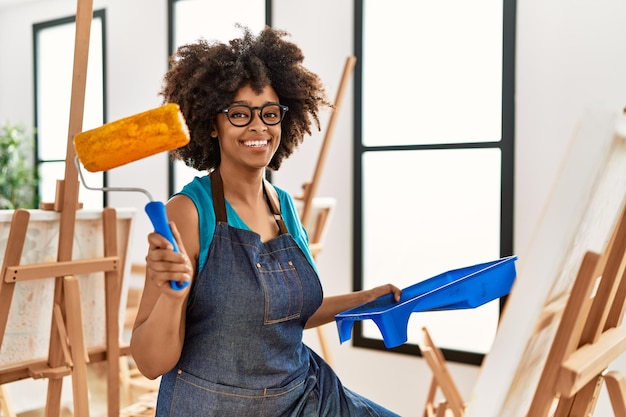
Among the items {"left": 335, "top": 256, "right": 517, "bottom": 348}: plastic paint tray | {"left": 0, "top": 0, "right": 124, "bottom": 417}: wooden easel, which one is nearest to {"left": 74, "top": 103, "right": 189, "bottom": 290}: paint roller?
{"left": 335, "top": 256, "right": 517, "bottom": 348}: plastic paint tray

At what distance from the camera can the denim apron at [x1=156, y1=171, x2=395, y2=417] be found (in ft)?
4.80

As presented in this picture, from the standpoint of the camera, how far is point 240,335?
1481mm

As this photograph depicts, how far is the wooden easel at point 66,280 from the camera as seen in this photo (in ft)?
7.04

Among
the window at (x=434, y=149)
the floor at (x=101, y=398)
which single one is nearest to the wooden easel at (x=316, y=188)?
the window at (x=434, y=149)

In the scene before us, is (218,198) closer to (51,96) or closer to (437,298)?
(437,298)

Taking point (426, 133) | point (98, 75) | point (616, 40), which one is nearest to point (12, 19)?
point (98, 75)

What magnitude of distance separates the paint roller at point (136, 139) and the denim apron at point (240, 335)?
13.4 inches

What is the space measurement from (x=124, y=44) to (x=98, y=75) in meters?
0.48

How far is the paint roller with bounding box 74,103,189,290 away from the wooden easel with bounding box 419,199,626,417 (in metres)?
0.64

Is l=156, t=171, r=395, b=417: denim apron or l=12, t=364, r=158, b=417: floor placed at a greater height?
l=156, t=171, r=395, b=417: denim apron

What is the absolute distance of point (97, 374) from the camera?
4594 millimetres

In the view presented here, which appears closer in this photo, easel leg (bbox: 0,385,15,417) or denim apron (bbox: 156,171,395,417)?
denim apron (bbox: 156,171,395,417)

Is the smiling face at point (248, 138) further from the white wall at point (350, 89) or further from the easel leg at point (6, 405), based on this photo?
the easel leg at point (6, 405)

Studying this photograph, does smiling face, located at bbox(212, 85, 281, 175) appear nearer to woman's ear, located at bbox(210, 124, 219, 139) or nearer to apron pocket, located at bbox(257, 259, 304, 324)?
woman's ear, located at bbox(210, 124, 219, 139)
